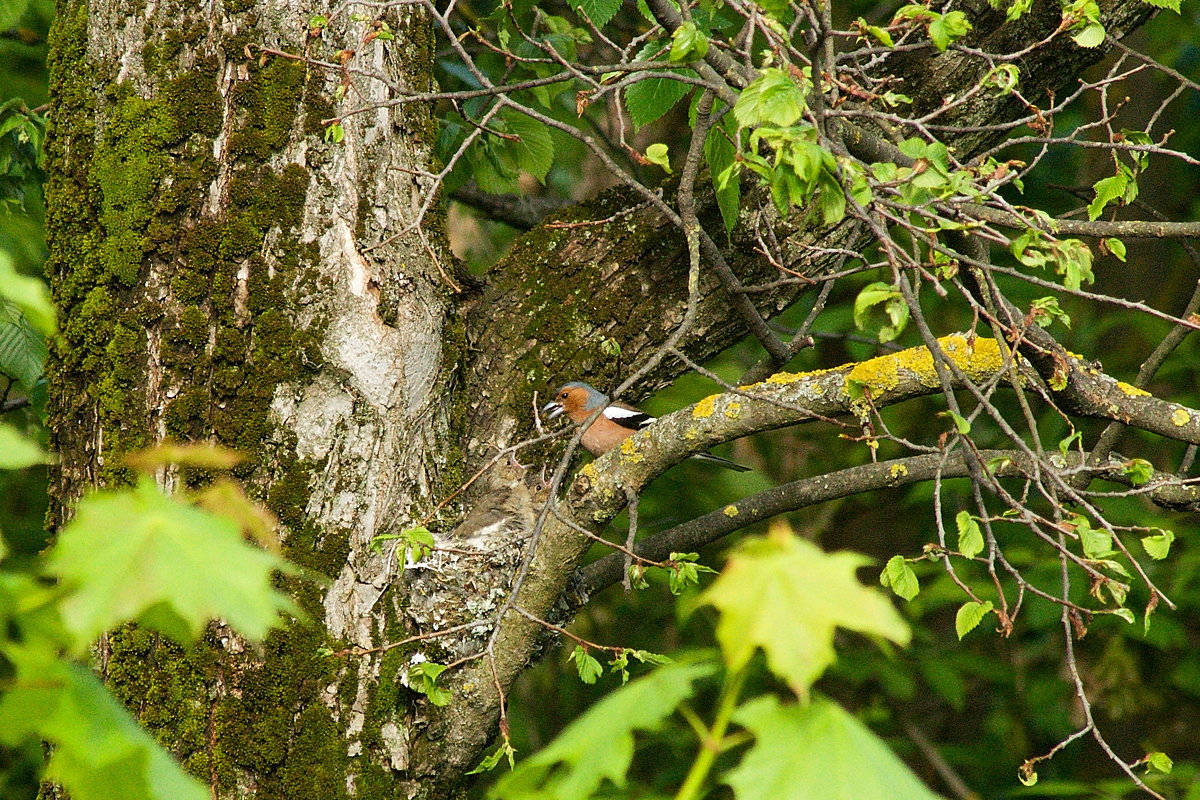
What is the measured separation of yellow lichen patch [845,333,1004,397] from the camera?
9.11 feet

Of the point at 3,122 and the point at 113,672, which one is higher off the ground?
the point at 3,122

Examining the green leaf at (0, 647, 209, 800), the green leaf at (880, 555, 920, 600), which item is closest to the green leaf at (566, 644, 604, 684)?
the green leaf at (880, 555, 920, 600)

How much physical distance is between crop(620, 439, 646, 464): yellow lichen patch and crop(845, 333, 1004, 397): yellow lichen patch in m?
0.60

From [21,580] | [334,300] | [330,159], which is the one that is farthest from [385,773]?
[21,580]

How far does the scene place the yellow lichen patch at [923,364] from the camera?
9.11ft

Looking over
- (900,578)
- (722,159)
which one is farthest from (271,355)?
(900,578)

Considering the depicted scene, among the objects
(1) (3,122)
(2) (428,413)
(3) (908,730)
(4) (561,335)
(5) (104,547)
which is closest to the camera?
(5) (104,547)

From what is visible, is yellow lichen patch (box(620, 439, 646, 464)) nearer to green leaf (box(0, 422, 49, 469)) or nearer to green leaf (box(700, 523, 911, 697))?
green leaf (box(700, 523, 911, 697))

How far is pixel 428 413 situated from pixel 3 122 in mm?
1909

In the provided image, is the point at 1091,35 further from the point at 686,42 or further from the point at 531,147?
the point at 531,147

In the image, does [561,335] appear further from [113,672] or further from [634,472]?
[113,672]

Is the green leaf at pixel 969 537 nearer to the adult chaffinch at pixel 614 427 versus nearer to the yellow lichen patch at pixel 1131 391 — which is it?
the yellow lichen patch at pixel 1131 391

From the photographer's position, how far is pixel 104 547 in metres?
1.04

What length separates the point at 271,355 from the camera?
2.84 meters
